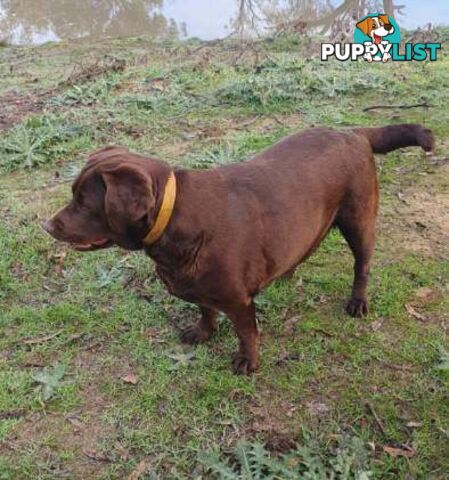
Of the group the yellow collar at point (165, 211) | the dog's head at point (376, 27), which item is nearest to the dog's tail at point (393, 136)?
the yellow collar at point (165, 211)

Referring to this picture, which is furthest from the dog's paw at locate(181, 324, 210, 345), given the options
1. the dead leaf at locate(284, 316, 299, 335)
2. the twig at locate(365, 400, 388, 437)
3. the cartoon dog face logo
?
the cartoon dog face logo

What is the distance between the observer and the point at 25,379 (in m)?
3.42

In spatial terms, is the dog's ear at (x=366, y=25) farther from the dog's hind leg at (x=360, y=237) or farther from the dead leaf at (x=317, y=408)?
the dead leaf at (x=317, y=408)

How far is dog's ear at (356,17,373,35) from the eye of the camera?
30.4 ft

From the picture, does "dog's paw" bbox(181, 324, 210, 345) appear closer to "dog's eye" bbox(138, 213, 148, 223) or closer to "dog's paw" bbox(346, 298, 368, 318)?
"dog's paw" bbox(346, 298, 368, 318)

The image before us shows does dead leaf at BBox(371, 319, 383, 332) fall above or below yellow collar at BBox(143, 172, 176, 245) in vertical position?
below

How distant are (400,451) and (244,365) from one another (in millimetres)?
979

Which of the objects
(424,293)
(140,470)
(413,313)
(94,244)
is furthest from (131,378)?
(424,293)

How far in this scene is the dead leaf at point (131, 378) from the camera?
3.39 metres

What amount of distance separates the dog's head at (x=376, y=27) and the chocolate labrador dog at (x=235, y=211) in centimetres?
657

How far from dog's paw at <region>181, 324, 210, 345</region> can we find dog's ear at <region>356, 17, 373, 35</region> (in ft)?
23.8

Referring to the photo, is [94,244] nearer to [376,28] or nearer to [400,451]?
[400,451]

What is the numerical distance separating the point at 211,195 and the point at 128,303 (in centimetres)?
143

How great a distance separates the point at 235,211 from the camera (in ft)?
9.59
